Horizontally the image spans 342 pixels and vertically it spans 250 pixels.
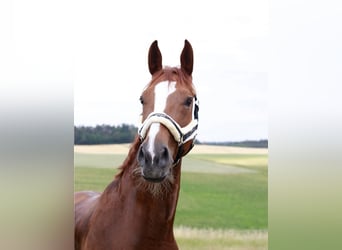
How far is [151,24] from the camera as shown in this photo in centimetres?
151

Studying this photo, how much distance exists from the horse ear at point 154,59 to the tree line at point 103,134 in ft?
0.86

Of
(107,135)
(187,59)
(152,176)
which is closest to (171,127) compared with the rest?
(152,176)

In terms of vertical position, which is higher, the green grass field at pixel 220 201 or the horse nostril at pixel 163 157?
the horse nostril at pixel 163 157

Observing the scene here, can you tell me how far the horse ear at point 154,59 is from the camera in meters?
1.41

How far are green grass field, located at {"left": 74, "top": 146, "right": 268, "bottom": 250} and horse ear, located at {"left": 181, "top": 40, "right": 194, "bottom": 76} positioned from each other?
0.34m

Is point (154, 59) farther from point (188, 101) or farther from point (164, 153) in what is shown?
point (164, 153)

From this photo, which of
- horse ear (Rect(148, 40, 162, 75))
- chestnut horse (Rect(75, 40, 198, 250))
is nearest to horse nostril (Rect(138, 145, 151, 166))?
chestnut horse (Rect(75, 40, 198, 250))

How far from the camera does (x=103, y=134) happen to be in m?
1.63

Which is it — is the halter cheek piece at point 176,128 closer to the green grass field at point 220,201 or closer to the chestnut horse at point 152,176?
the chestnut horse at point 152,176

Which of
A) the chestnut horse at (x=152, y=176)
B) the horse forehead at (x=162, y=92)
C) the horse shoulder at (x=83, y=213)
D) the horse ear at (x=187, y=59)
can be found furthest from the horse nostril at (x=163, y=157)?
the horse shoulder at (x=83, y=213)

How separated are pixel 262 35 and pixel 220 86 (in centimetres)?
22

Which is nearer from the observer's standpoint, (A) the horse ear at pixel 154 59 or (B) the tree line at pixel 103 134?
(A) the horse ear at pixel 154 59

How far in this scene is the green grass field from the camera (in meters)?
1.54
